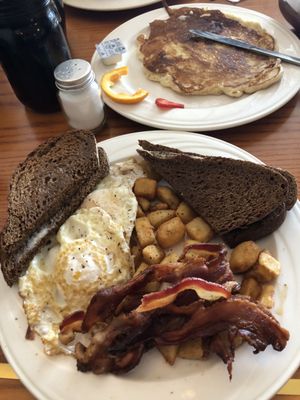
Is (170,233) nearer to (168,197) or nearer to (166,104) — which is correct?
(168,197)

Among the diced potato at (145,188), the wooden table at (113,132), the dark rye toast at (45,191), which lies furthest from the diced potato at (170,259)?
the wooden table at (113,132)

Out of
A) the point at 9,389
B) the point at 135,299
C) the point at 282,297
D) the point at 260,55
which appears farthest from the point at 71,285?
the point at 260,55

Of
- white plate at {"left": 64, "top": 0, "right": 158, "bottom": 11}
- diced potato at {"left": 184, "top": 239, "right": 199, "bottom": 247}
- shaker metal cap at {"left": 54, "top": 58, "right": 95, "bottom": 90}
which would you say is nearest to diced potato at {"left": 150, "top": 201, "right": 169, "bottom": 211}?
diced potato at {"left": 184, "top": 239, "right": 199, "bottom": 247}

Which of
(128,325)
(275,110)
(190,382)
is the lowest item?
(190,382)

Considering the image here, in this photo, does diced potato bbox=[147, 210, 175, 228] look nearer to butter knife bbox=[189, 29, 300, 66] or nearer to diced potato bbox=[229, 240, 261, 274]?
diced potato bbox=[229, 240, 261, 274]

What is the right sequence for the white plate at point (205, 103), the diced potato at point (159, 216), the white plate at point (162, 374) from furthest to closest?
the white plate at point (205, 103) → the diced potato at point (159, 216) → the white plate at point (162, 374)

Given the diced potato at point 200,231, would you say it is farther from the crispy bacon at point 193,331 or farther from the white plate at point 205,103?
the white plate at point 205,103

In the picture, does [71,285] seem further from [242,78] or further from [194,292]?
[242,78]

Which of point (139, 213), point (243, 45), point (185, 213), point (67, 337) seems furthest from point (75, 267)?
point (243, 45)
